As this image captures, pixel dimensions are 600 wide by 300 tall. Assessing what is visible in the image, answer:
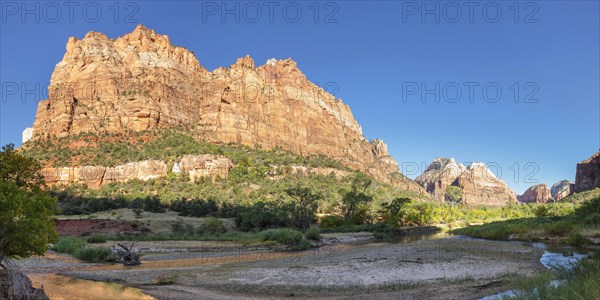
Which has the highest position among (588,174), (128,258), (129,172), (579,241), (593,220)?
(588,174)

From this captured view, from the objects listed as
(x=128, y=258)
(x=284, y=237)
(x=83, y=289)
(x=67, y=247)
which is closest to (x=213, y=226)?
(x=284, y=237)

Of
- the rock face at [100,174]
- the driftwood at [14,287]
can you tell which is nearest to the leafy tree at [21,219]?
the driftwood at [14,287]

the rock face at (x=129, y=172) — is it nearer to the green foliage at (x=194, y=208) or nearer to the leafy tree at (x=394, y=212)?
the green foliage at (x=194, y=208)

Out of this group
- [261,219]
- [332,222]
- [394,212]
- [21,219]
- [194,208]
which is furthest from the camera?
[194,208]

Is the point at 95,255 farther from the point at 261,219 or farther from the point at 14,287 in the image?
the point at 261,219

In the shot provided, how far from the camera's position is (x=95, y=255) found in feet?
83.0

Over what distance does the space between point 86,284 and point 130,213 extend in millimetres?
50797

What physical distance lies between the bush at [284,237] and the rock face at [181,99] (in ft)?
301

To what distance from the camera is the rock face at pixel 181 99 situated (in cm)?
12169

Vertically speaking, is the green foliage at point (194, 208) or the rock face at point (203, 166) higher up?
the rock face at point (203, 166)

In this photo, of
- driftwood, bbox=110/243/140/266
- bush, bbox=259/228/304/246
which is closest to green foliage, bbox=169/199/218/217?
bush, bbox=259/228/304/246

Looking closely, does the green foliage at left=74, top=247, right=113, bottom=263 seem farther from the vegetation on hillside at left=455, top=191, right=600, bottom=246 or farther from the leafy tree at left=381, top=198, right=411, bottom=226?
the leafy tree at left=381, top=198, right=411, bottom=226

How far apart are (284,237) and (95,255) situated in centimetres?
1894

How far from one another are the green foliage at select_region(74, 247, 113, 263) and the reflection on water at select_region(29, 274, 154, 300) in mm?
7888
